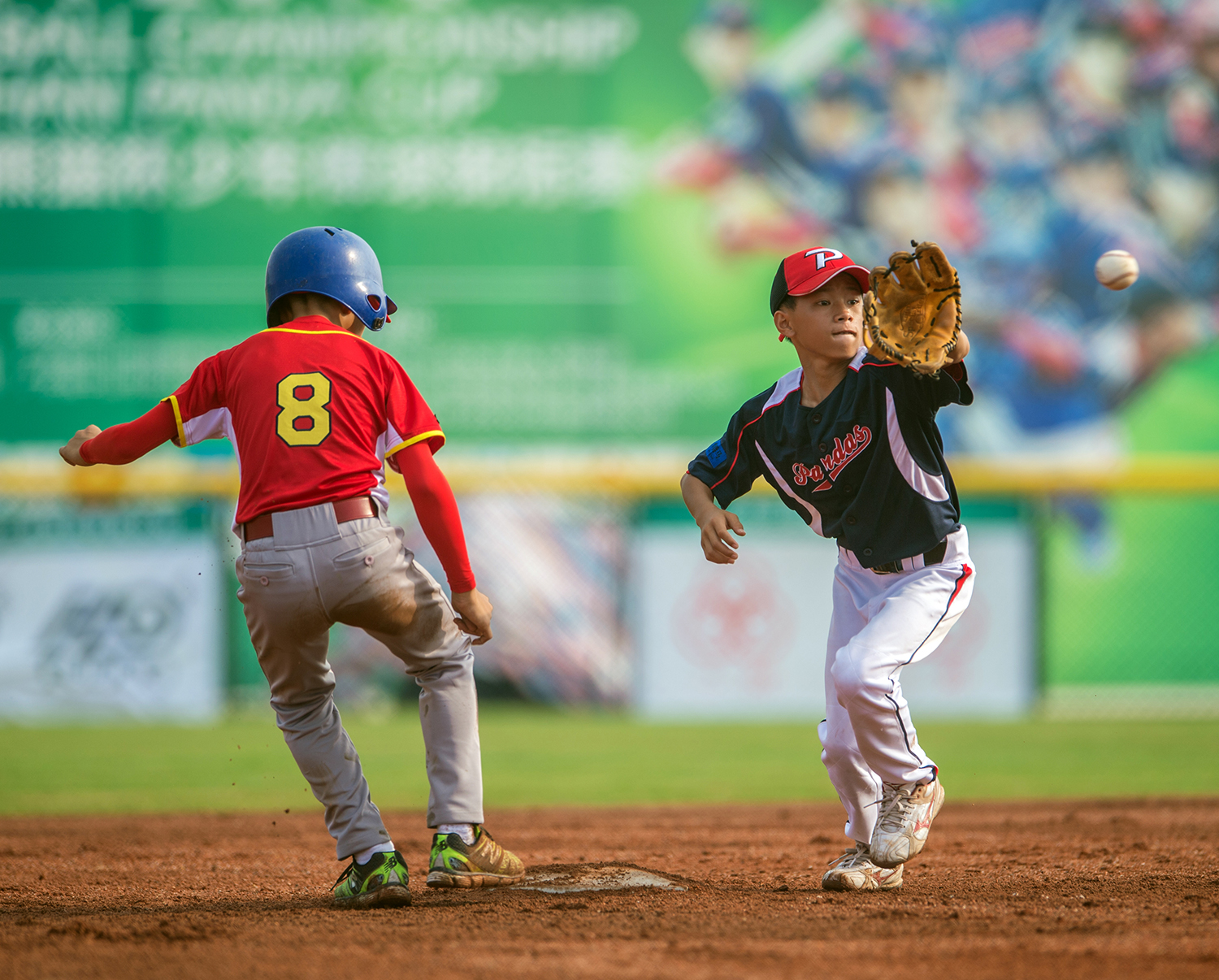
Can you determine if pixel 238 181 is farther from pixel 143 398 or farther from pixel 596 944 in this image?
pixel 596 944

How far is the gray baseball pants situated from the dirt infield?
25 centimetres

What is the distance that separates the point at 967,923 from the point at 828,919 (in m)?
0.27

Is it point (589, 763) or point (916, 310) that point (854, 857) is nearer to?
point (916, 310)

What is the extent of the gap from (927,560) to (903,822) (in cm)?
62

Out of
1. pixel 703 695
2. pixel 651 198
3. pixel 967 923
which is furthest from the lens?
pixel 651 198

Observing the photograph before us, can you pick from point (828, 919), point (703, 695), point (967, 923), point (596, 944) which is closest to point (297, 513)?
point (596, 944)

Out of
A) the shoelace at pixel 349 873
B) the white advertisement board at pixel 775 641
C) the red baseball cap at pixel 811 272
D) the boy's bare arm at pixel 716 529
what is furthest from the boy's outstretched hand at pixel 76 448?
the white advertisement board at pixel 775 641

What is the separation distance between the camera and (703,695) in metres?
9.07

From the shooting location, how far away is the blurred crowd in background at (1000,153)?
35.7 ft

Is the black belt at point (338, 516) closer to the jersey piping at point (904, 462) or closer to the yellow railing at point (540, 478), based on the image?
the jersey piping at point (904, 462)

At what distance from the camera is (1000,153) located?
11.0m

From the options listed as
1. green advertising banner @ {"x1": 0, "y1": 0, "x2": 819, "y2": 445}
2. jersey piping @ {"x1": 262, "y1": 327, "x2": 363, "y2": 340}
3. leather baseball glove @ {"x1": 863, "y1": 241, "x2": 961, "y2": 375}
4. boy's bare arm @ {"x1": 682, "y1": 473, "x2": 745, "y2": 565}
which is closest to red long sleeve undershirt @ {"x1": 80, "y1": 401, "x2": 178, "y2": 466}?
jersey piping @ {"x1": 262, "y1": 327, "x2": 363, "y2": 340}

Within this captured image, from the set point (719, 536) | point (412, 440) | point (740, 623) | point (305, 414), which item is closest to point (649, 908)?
point (719, 536)

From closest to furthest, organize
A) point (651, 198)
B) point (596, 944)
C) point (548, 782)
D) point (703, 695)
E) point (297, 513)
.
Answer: point (596, 944) < point (297, 513) < point (548, 782) < point (703, 695) < point (651, 198)
